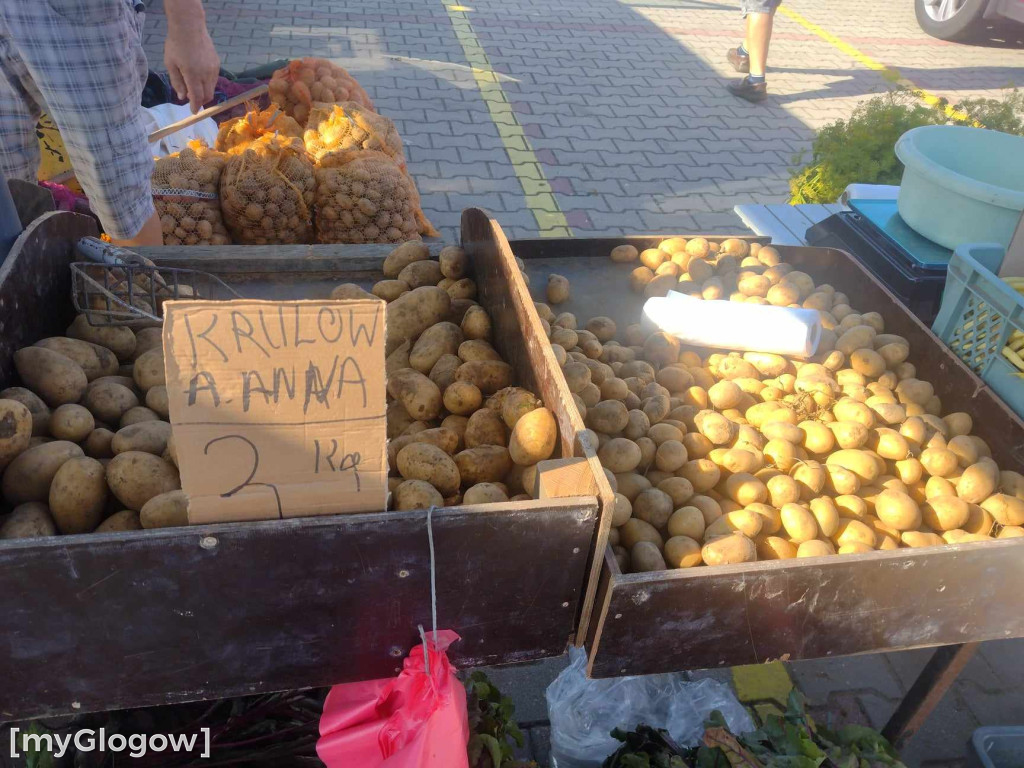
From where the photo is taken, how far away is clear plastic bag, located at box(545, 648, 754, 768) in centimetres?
211

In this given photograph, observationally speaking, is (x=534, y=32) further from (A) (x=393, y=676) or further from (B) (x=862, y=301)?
(A) (x=393, y=676)

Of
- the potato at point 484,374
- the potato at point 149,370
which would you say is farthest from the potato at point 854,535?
the potato at point 149,370

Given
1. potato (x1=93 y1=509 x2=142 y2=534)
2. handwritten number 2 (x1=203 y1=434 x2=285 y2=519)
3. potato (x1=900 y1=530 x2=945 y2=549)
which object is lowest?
potato (x1=900 y1=530 x2=945 y2=549)

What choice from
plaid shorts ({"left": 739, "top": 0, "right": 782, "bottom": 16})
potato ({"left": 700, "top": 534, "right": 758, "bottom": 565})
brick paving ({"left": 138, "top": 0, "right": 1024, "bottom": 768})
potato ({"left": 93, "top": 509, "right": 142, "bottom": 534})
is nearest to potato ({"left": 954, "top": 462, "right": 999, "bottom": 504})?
potato ({"left": 700, "top": 534, "right": 758, "bottom": 565})

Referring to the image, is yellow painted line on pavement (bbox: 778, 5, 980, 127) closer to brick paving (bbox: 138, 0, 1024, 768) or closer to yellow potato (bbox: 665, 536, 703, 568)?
brick paving (bbox: 138, 0, 1024, 768)

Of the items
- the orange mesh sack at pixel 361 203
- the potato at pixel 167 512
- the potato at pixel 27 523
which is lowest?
the orange mesh sack at pixel 361 203

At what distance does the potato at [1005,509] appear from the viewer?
5.99ft

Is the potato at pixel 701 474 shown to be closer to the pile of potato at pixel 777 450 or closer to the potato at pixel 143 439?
the pile of potato at pixel 777 450

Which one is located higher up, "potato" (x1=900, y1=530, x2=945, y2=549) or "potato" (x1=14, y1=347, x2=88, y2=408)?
"potato" (x1=14, y1=347, x2=88, y2=408)

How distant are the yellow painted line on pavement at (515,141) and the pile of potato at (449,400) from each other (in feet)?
8.48

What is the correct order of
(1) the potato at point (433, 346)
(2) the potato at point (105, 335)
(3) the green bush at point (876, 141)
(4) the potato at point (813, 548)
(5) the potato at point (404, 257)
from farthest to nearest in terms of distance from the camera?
(3) the green bush at point (876, 141) < (5) the potato at point (404, 257) < (1) the potato at point (433, 346) < (2) the potato at point (105, 335) < (4) the potato at point (813, 548)

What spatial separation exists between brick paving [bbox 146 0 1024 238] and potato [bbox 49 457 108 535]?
385cm

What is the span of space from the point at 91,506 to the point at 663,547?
1224mm

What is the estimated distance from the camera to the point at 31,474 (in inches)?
59.0
